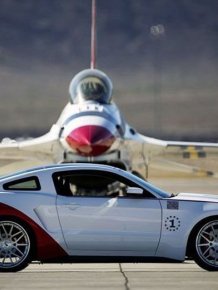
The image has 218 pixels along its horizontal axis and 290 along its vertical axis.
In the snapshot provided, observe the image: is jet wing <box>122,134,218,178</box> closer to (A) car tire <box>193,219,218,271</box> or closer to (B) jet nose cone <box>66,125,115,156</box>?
(B) jet nose cone <box>66,125,115,156</box>

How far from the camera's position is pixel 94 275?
8.42m

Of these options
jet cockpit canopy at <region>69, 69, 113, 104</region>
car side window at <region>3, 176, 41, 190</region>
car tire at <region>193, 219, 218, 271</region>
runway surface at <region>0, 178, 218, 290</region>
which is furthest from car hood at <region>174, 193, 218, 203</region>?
jet cockpit canopy at <region>69, 69, 113, 104</region>

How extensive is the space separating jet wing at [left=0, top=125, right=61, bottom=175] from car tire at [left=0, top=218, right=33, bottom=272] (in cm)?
1957

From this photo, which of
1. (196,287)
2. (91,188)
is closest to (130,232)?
(196,287)

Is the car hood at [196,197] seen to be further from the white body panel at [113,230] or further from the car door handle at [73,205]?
the car door handle at [73,205]

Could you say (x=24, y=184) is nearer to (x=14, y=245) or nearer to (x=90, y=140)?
(x=14, y=245)

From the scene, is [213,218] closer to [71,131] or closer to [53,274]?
[53,274]

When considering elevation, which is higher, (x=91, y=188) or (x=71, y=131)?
(x=71, y=131)

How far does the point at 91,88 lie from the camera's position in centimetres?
2900

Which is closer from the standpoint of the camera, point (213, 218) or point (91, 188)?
point (213, 218)

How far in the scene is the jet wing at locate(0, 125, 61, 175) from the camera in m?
29.3

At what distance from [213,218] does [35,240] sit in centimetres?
200

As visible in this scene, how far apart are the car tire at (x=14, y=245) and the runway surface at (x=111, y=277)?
0.47 feet

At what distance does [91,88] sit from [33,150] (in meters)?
4.61
